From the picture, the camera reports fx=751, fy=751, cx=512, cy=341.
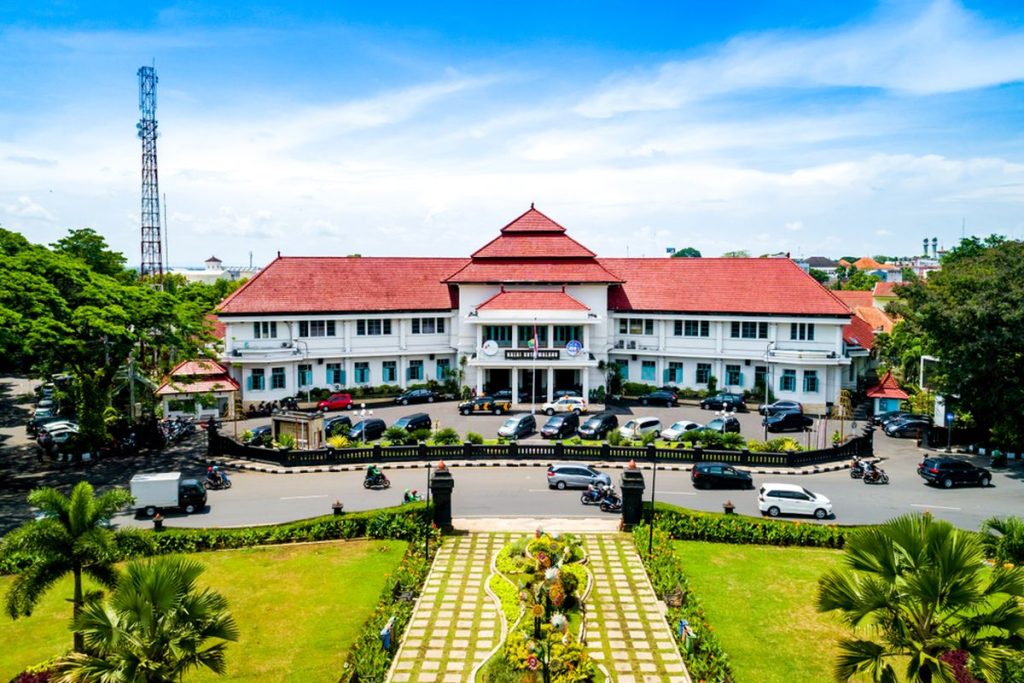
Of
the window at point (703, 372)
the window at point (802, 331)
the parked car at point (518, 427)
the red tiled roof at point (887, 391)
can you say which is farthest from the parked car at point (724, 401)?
the parked car at point (518, 427)

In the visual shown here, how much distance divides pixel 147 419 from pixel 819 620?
39.7 metres

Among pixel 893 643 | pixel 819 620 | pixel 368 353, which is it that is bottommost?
pixel 819 620

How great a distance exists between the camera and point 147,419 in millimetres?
46406

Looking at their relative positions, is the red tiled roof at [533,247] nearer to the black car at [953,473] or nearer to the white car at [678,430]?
the white car at [678,430]

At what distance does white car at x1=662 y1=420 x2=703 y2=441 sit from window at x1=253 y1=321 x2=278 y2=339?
2960cm

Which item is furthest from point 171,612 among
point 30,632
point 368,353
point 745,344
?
point 745,344

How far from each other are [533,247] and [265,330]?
72.0ft

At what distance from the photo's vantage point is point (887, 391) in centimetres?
5300

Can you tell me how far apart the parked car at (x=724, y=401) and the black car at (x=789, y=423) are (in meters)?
5.70

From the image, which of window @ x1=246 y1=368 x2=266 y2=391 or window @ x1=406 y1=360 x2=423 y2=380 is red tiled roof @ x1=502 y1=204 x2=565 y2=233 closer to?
window @ x1=406 y1=360 x2=423 y2=380

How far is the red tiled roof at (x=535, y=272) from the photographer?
5903 centimetres

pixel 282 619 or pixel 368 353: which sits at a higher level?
pixel 368 353

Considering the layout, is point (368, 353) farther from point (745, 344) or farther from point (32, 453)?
point (745, 344)

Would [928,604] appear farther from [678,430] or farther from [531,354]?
[531,354]
